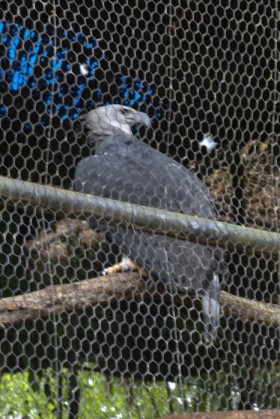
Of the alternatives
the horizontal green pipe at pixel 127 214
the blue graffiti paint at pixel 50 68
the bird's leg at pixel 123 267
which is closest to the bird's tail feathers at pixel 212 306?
the bird's leg at pixel 123 267

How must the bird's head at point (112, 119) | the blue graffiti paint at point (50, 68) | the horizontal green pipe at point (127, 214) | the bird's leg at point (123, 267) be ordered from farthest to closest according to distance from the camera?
1. the bird's head at point (112, 119)
2. the bird's leg at point (123, 267)
3. the blue graffiti paint at point (50, 68)
4. the horizontal green pipe at point (127, 214)

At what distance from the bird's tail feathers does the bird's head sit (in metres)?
0.52

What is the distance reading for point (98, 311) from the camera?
7.79ft

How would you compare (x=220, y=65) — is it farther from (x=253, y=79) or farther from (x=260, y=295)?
(x=260, y=295)

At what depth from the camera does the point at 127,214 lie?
174cm

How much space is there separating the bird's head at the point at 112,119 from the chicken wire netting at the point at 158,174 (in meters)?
0.03

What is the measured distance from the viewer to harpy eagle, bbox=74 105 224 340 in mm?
2178

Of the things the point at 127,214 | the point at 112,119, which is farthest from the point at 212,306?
the point at 112,119

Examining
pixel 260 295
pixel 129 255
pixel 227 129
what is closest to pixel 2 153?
pixel 129 255

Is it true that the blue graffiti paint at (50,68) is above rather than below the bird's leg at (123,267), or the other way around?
above

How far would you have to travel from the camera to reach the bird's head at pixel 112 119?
8.35 feet

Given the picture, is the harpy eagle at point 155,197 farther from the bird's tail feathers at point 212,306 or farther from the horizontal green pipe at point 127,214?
the horizontal green pipe at point 127,214

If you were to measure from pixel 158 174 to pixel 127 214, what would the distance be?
0.64m

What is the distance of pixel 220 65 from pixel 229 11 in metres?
0.20
